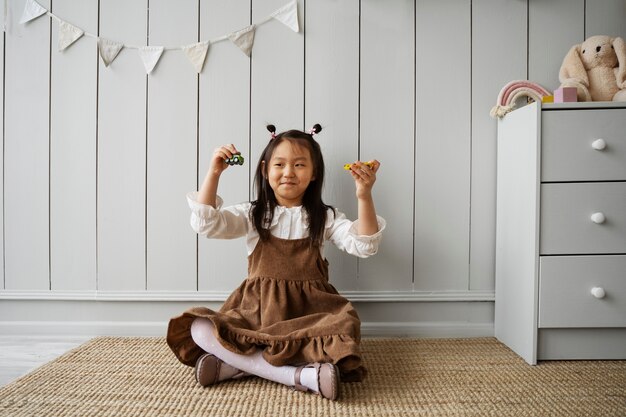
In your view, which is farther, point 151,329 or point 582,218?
point 151,329

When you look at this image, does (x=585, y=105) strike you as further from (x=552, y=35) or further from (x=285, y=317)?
(x=285, y=317)

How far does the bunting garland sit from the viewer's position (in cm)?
152

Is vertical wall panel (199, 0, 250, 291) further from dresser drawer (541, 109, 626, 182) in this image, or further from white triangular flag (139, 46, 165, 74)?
dresser drawer (541, 109, 626, 182)

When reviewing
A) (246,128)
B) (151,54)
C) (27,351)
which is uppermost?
(151,54)

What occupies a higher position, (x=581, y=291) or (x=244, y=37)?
(x=244, y=37)

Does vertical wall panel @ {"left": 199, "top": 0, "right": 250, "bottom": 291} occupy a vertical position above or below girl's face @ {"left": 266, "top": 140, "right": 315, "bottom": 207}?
above

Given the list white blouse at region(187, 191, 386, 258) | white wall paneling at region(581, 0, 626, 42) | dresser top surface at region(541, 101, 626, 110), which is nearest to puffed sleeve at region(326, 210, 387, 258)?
white blouse at region(187, 191, 386, 258)

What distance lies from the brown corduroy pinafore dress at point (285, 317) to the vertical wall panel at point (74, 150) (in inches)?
24.8

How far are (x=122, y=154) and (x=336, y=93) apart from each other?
764mm

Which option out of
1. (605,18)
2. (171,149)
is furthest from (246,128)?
(605,18)

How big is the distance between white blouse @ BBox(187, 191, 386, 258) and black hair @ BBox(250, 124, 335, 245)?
0.02m

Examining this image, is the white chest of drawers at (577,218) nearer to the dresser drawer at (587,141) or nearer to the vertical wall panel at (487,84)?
the dresser drawer at (587,141)

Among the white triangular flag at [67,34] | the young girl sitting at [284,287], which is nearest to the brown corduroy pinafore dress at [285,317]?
the young girl sitting at [284,287]

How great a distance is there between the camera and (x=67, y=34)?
1.52m
